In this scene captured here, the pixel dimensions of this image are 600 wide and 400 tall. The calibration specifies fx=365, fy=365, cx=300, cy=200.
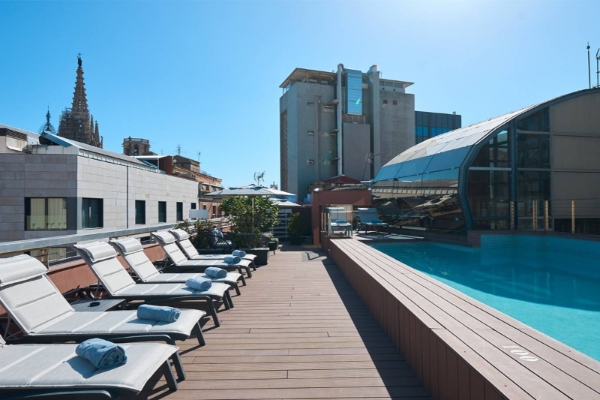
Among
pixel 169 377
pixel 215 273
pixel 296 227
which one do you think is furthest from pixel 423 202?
pixel 169 377

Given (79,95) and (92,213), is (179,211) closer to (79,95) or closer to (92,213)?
(92,213)

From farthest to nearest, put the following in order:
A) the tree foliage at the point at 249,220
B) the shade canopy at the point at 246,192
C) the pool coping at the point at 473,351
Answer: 1. the shade canopy at the point at 246,192
2. the tree foliage at the point at 249,220
3. the pool coping at the point at 473,351

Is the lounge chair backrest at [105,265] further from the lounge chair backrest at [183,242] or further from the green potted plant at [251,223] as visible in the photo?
the green potted plant at [251,223]

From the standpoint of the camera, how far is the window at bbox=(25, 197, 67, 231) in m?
13.6

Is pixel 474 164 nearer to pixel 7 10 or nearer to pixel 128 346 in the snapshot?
pixel 128 346

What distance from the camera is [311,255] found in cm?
988

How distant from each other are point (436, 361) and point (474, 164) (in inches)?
547

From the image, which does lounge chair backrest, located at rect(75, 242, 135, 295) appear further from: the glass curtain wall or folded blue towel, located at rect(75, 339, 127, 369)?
the glass curtain wall

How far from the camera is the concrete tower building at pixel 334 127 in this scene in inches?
1346

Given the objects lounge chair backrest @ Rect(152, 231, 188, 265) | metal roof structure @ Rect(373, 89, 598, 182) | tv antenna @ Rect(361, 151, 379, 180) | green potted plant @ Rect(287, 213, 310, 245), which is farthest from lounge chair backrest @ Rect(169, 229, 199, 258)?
tv antenna @ Rect(361, 151, 379, 180)

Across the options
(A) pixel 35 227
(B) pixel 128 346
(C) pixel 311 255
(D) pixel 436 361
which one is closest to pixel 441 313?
(D) pixel 436 361

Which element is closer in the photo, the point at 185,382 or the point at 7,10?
the point at 185,382

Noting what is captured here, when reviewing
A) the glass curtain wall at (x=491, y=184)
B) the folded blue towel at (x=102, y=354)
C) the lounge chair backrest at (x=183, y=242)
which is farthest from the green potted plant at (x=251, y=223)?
the glass curtain wall at (x=491, y=184)

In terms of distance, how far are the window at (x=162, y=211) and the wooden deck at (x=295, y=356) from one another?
16.2m
